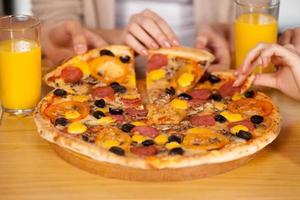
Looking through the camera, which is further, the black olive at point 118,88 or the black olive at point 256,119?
the black olive at point 118,88

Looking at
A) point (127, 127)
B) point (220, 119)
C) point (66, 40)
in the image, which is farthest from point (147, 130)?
point (66, 40)

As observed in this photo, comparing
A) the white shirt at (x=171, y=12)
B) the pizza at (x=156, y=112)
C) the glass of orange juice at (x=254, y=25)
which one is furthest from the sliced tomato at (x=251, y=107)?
the white shirt at (x=171, y=12)

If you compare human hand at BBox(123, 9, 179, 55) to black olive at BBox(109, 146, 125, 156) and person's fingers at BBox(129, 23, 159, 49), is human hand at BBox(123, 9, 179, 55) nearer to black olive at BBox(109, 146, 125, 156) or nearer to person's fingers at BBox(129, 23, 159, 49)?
person's fingers at BBox(129, 23, 159, 49)

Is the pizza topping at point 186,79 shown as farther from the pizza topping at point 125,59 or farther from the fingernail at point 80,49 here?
the fingernail at point 80,49

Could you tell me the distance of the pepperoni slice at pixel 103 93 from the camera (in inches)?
54.5

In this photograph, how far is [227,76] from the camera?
1461 millimetres

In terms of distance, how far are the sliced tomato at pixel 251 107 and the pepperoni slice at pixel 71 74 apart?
357 mm

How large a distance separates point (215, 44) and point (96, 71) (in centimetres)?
36

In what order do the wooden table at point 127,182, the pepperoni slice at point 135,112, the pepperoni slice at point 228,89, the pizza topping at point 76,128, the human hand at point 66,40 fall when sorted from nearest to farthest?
the wooden table at point 127,182, the pizza topping at point 76,128, the pepperoni slice at point 135,112, the pepperoni slice at point 228,89, the human hand at point 66,40

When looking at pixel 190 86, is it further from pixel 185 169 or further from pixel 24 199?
pixel 24 199

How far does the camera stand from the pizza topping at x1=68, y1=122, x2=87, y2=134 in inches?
46.7

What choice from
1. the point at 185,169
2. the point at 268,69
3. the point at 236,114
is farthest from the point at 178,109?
the point at 268,69

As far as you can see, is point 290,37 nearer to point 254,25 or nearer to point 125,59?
point 254,25

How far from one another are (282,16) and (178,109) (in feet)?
3.92
